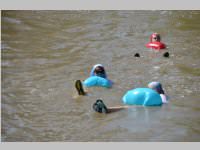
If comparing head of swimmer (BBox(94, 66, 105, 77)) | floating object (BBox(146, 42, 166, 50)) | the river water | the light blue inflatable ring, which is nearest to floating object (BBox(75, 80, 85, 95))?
the river water

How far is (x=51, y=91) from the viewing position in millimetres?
12078

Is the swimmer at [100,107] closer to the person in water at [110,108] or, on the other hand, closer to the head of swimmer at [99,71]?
the person in water at [110,108]

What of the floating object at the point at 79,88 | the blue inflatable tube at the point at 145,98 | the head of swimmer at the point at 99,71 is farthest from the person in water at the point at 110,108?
the head of swimmer at the point at 99,71

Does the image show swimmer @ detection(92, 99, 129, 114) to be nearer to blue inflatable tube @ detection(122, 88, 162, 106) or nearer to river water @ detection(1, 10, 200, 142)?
river water @ detection(1, 10, 200, 142)

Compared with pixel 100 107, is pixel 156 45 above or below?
above

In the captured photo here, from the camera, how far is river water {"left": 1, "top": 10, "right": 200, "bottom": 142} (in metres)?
9.88

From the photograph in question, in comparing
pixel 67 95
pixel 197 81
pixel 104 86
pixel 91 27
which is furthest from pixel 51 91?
pixel 91 27

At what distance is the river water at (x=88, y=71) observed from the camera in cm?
988

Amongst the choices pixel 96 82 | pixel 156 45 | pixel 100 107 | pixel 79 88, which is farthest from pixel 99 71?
pixel 156 45

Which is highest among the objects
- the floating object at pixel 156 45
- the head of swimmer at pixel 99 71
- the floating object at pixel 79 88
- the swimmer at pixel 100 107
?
the floating object at pixel 156 45

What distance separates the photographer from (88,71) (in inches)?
543

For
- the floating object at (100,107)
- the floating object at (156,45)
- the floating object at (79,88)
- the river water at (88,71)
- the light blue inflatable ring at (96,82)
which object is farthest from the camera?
the floating object at (156,45)

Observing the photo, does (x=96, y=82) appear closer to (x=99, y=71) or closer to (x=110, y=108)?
(x=99, y=71)

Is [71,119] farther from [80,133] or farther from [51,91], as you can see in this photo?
[51,91]
